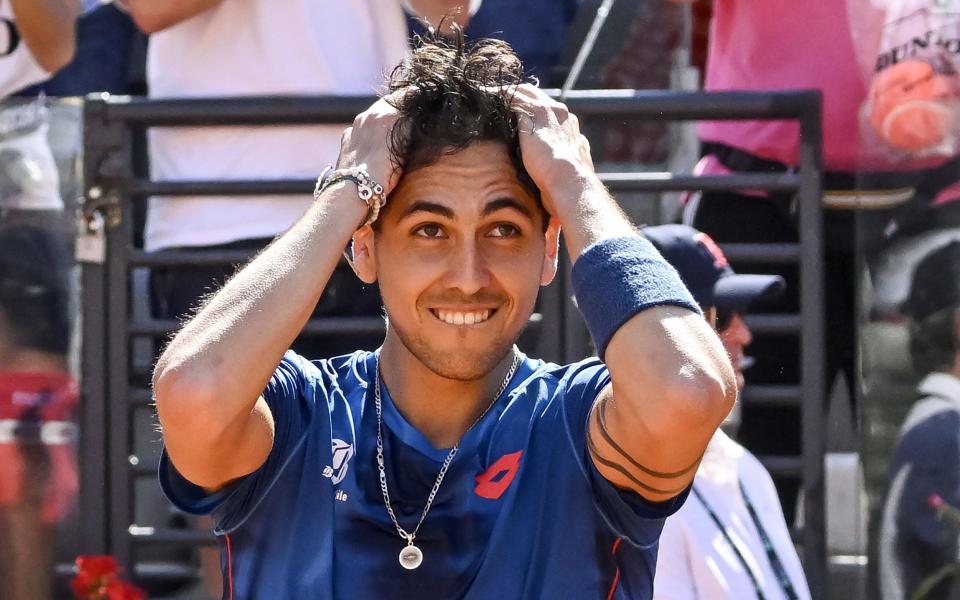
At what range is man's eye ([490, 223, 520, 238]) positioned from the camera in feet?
8.91

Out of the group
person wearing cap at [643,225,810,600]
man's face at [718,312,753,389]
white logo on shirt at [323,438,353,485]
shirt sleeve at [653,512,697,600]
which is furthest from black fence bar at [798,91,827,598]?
white logo on shirt at [323,438,353,485]

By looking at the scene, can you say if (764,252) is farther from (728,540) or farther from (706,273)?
(728,540)

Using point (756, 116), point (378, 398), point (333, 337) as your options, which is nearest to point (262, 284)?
point (378, 398)

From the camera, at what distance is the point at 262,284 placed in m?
2.58

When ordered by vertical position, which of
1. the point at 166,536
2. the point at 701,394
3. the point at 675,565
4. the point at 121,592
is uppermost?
the point at 701,394

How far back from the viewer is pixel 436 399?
2.76 m

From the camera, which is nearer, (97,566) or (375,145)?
(375,145)

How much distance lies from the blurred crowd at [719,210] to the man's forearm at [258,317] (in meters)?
1.54

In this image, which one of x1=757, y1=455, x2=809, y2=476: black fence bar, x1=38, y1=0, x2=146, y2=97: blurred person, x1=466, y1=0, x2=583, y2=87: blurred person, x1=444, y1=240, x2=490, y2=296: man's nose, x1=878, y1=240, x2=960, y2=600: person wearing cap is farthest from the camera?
x1=38, y1=0, x2=146, y2=97: blurred person

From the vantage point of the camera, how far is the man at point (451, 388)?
8.18ft

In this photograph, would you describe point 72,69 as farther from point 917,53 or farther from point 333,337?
point 917,53

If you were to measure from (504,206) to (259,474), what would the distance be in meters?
0.61

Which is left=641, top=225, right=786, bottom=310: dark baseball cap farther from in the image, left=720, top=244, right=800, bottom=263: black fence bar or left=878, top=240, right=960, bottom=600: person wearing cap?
left=878, top=240, right=960, bottom=600: person wearing cap

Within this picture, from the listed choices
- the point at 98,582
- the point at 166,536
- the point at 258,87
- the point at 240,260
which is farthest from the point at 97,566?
the point at 258,87
